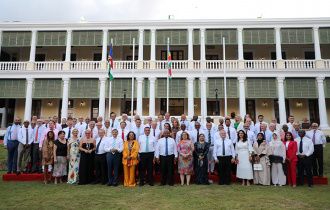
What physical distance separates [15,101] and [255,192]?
24.6m

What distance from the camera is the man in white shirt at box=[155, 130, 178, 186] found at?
792 cm

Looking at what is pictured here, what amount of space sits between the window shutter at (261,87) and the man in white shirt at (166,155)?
48.3 ft

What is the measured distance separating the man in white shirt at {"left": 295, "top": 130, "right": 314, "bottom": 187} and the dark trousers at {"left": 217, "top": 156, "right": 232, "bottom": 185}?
7.44 feet

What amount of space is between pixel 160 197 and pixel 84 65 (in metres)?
19.2

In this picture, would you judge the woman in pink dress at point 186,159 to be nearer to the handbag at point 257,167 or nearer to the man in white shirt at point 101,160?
the handbag at point 257,167

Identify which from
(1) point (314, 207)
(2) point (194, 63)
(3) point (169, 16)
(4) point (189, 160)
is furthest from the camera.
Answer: (3) point (169, 16)

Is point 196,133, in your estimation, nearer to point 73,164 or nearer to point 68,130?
point 73,164

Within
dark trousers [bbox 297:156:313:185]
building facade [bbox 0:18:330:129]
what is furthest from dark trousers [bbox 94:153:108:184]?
building facade [bbox 0:18:330:129]

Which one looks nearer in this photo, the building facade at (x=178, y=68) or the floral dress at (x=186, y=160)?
the floral dress at (x=186, y=160)

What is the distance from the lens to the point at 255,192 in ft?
22.9

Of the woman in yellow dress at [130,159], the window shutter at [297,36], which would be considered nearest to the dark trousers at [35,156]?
the woman in yellow dress at [130,159]

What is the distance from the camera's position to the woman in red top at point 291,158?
793cm

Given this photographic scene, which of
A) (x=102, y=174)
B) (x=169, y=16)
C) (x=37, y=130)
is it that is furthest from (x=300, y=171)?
(x=169, y=16)

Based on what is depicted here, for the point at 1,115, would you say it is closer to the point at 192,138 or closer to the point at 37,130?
the point at 37,130
